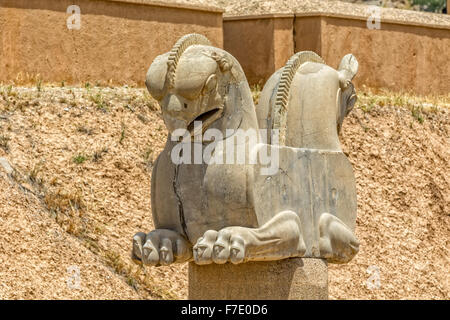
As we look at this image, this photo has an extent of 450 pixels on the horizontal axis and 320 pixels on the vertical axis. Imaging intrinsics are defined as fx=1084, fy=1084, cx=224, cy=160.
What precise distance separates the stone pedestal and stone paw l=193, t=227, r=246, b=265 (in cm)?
43

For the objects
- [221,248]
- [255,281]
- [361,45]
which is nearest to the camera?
[221,248]

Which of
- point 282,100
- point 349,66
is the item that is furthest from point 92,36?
point 282,100

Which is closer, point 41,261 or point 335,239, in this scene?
point 335,239

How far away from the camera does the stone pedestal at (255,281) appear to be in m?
7.09

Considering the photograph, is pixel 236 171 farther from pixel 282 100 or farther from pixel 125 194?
pixel 125 194

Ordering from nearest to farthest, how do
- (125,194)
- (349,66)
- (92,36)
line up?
(349,66) < (125,194) < (92,36)

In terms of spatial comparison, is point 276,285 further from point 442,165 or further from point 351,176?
point 442,165

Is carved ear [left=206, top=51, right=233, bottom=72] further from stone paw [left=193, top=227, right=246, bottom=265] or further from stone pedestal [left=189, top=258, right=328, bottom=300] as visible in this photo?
stone pedestal [left=189, top=258, right=328, bottom=300]

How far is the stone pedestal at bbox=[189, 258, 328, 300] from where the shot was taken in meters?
7.09

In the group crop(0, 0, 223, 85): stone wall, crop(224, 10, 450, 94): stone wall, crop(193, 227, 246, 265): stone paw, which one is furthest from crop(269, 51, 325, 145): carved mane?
crop(224, 10, 450, 94): stone wall

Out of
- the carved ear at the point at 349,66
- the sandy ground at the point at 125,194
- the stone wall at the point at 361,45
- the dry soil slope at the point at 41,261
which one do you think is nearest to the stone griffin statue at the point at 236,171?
the carved ear at the point at 349,66

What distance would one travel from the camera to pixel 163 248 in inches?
272

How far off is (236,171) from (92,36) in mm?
6425
